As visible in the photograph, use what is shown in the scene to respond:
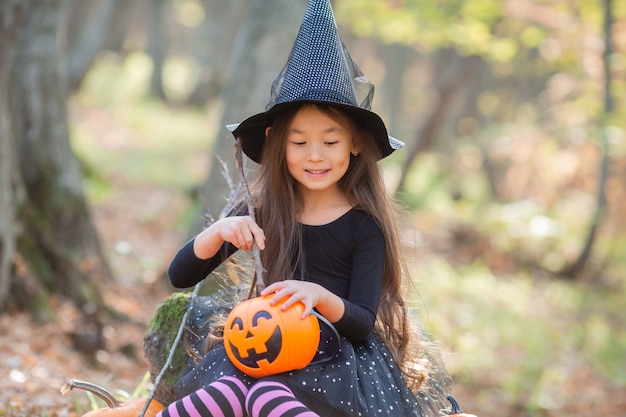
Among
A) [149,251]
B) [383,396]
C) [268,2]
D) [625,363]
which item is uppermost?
[268,2]

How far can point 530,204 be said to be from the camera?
13.8 metres

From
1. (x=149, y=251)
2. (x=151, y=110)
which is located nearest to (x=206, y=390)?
(x=149, y=251)

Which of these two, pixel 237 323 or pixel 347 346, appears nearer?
pixel 237 323

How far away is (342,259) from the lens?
2.95 metres

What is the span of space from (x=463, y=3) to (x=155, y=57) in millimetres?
12428

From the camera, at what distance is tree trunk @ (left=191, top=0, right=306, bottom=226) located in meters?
6.32

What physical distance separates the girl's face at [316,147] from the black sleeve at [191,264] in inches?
17.0

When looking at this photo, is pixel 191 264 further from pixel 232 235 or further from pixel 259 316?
pixel 259 316

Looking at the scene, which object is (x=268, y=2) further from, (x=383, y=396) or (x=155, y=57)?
(x=155, y=57)

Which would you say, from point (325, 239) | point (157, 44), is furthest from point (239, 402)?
point (157, 44)

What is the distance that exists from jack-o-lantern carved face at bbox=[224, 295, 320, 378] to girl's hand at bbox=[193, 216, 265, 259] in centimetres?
27

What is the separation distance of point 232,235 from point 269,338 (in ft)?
1.57

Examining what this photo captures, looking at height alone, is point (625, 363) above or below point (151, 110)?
below

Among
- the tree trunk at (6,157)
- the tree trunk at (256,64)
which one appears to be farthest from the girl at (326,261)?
the tree trunk at (256,64)
